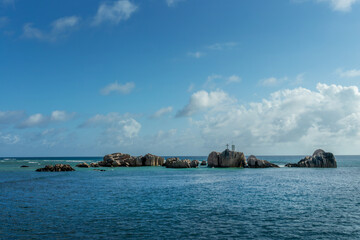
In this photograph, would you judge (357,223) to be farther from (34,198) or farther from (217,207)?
(34,198)

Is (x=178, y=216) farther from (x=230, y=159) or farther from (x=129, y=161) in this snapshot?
(x=129, y=161)

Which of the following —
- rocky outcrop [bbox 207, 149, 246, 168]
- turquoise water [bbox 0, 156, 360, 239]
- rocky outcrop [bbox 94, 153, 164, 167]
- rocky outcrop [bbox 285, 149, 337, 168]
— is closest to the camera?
turquoise water [bbox 0, 156, 360, 239]

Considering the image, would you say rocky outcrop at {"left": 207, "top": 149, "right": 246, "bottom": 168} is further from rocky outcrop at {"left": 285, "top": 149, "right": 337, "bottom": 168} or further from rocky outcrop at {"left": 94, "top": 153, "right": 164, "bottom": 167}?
rocky outcrop at {"left": 94, "top": 153, "right": 164, "bottom": 167}

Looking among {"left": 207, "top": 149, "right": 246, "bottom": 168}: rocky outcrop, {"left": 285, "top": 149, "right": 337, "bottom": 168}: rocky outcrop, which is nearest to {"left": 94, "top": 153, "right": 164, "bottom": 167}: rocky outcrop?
{"left": 207, "top": 149, "right": 246, "bottom": 168}: rocky outcrop

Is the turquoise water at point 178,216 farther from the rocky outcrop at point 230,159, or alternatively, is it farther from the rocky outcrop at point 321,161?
the rocky outcrop at point 321,161

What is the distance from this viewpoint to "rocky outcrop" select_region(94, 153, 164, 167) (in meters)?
139

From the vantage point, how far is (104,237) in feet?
72.3

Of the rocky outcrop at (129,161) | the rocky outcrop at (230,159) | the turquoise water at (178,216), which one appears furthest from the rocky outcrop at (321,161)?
the turquoise water at (178,216)

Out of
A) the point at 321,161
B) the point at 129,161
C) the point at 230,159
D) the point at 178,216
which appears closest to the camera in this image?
the point at 178,216

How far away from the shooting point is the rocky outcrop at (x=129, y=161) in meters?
139

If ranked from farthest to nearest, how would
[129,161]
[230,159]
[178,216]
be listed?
1. [129,161]
2. [230,159]
3. [178,216]

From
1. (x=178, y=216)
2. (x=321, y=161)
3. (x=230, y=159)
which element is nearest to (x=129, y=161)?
(x=230, y=159)

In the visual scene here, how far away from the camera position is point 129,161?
473ft

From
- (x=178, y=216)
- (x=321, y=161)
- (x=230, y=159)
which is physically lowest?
(x=178, y=216)
